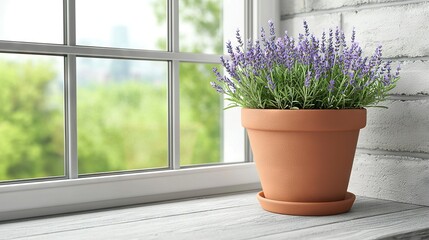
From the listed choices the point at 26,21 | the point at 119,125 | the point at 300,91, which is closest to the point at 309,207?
the point at 300,91

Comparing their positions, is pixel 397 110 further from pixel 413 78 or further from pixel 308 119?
pixel 308 119

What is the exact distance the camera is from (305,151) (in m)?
1.20

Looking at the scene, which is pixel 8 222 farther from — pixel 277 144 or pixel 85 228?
pixel 277 144

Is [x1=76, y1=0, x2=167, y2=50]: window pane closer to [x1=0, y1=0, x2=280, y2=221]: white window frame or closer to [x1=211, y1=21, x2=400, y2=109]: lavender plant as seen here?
[x1=0, y1=0, x2=280, y2=221]: white window frame


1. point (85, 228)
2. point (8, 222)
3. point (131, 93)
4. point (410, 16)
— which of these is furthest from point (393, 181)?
point (131, 93)

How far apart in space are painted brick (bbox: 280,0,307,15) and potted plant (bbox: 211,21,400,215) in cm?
39

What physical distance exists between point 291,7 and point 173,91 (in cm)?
46

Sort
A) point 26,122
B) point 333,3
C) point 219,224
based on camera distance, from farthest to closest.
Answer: point 26,122 → point 333,3 → point 219,224

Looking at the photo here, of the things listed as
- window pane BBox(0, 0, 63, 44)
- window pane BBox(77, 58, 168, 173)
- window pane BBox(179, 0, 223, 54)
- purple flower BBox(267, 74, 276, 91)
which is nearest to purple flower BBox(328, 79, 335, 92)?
purple flower BBox(267, 74, 276, 91)

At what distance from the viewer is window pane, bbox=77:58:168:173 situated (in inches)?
83.9

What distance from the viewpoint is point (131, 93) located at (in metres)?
2.47

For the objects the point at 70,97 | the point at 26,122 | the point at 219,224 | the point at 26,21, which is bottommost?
the point at 219,224

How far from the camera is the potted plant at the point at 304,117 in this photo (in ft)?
3.87

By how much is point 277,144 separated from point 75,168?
462 millimetres
